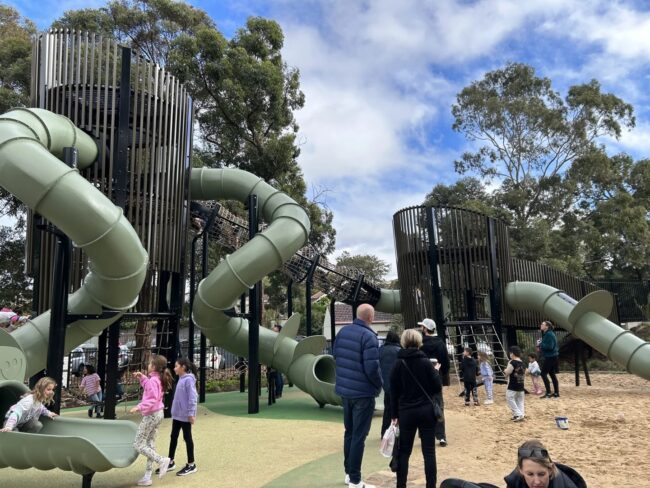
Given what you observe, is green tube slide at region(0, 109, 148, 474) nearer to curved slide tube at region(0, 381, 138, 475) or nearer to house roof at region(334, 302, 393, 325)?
curved slide tube at region(0, 381, 138, 475)

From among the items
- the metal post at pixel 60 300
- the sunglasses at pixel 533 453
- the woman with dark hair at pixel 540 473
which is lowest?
the woman with dark hair at pixel 540 473

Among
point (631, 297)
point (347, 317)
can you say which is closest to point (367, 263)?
point (347, 317)

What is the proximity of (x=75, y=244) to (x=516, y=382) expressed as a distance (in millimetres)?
7031

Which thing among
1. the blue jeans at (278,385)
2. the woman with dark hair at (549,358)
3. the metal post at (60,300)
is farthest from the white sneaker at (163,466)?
the woman with dark hair at (549,358)

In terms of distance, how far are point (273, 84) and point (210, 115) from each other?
3.08m

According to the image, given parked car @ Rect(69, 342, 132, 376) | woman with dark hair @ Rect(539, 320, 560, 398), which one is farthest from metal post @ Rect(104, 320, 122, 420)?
woman with dark hair @ Rect(539, 320, 560, 398)

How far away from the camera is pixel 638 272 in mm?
31188

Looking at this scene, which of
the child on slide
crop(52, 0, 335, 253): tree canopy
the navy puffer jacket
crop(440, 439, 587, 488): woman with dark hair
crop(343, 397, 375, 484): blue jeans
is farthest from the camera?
crop(52, 0, 335, 253): tree canopy

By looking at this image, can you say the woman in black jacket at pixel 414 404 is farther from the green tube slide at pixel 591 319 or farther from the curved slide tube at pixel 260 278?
the green tube slide at pixel 591 319

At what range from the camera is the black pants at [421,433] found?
443 cm

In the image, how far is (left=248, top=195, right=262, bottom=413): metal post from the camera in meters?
10.4

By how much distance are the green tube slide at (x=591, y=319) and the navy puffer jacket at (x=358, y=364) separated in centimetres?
923

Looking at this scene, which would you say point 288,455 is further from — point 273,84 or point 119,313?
point 273,84

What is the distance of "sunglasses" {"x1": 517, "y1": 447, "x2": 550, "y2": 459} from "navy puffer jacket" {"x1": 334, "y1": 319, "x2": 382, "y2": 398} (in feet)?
8.66
